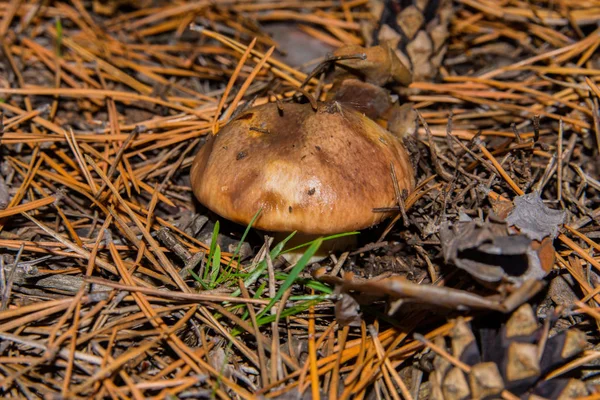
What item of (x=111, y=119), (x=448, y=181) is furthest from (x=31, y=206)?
(x=448, y=181)

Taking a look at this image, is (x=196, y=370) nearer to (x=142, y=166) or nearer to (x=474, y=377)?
(x=474, y=377)

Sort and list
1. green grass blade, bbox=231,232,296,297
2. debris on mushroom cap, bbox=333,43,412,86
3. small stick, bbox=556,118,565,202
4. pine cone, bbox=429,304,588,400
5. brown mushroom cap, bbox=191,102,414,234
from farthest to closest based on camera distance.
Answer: debris on mushroom cap, bbox=333,43,412,86 → small stick, bbox=556,118,565,202 → green grass blade, bbox=231,232,296,297 → brown mushroom cap, bbox=191,102,414,234 → pine cone, bbox=429,304,588,400

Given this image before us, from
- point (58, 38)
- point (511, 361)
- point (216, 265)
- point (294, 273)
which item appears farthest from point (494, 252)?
point (58, 38)

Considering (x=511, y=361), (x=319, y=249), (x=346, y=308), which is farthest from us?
(x=319, y=249)

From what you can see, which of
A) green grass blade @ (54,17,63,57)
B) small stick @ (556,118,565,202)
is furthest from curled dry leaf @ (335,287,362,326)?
green grass blade @ (54,17,63,57)

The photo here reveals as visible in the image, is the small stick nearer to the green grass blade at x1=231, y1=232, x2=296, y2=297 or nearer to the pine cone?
the pine cone

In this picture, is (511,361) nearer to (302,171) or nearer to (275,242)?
(302,171)

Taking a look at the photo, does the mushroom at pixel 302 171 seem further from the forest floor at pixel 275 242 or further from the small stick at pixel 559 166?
the small stick at pixel 559 166

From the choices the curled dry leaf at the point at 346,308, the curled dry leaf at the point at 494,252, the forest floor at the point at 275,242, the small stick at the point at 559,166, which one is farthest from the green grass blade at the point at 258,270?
the small stick at the point at 559,166
